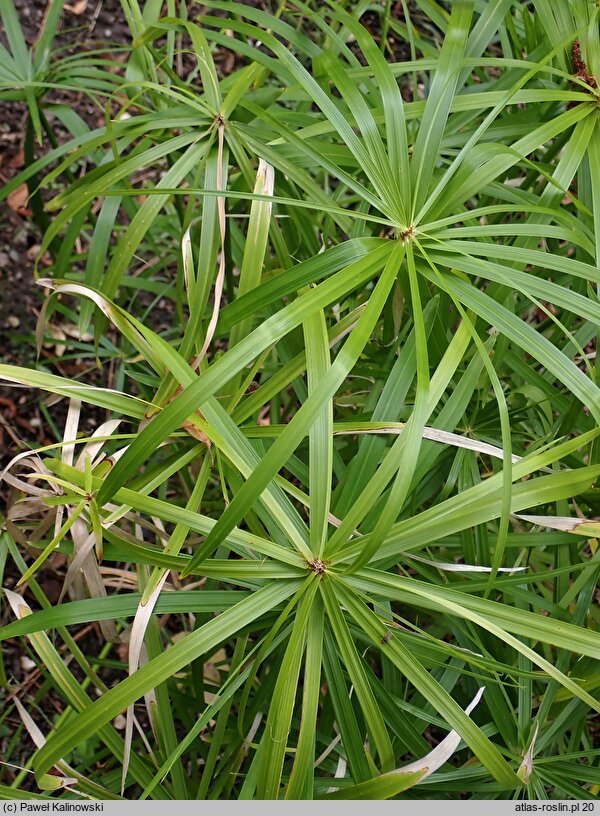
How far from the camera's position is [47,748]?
0.64 meters

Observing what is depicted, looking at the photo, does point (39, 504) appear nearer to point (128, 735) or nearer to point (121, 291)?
point (128, 735)

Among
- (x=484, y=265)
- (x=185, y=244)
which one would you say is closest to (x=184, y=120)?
(x=185, y=244)

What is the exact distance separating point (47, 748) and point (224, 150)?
68 centimetres

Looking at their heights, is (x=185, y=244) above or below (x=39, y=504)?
above

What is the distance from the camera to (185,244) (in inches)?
30.8

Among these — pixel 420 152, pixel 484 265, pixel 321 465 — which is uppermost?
pixel 420 152

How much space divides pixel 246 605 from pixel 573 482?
0.32 meters

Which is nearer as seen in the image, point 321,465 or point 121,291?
point 321,465

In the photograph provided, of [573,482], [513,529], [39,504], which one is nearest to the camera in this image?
[573,482]

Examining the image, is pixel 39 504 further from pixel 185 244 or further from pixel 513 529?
pixel 513 529

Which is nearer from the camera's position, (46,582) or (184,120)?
(184,120)

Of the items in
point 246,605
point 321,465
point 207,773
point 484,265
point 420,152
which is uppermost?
point 420,152

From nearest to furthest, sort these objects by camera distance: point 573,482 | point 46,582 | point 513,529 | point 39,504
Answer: point 573,482
point 39,504
point 513,529
point 46,582

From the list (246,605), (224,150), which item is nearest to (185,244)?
(224,150)
